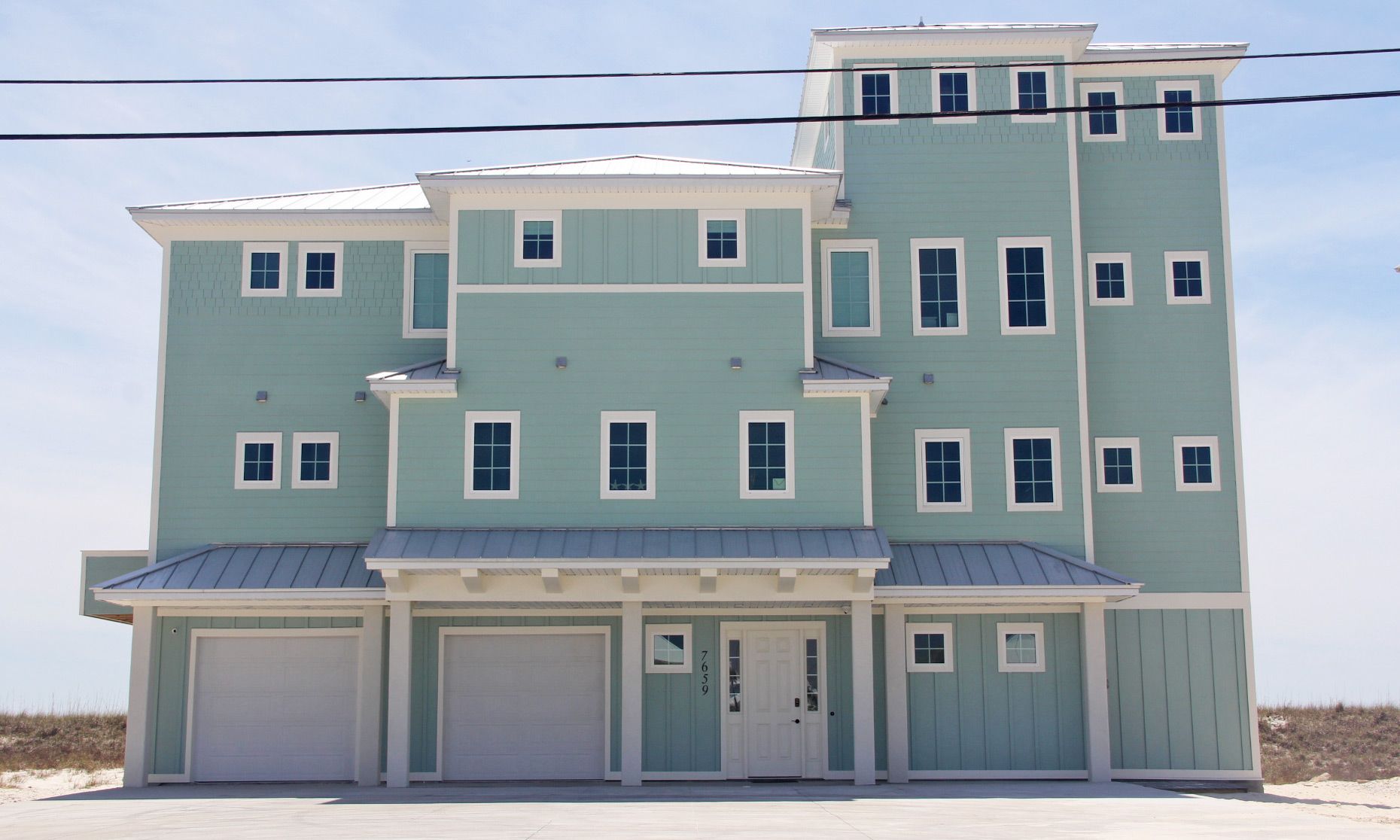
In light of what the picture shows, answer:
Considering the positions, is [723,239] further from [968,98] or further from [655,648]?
[655,648]

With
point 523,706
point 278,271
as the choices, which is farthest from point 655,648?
point 278,271

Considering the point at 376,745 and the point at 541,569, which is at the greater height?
the point at 541,569

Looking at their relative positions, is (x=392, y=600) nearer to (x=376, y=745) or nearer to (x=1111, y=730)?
(x=376, y=745)

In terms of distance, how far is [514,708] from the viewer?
22.2m

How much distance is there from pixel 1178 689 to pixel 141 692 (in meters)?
16.4

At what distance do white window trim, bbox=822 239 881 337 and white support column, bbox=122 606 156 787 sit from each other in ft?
38.3

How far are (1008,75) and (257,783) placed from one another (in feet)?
55.1

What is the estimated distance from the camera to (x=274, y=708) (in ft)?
74.0

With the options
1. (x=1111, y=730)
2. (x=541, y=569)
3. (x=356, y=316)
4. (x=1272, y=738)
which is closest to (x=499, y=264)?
(x=356, y=316)

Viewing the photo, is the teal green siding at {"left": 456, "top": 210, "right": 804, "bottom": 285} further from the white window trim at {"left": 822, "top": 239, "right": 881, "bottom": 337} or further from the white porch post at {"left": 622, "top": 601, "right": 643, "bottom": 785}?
the white porch post at {"left": 622, "top": 601, "right": 643, "bottom": 785}

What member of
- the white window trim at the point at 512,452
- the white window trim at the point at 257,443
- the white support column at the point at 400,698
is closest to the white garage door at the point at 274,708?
the white support column at the point at 400,698

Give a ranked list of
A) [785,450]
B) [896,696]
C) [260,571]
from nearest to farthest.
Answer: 1. [785,450]
2. [896,696]
3. [260,571]

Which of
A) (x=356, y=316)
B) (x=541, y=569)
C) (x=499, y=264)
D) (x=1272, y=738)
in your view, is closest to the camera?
(x=541, y=569)

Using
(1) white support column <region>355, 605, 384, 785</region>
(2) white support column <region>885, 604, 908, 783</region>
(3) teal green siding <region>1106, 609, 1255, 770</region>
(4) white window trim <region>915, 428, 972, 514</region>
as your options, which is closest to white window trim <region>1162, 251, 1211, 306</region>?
(4) white window trim <region>915, 428, 972, 514</region>
